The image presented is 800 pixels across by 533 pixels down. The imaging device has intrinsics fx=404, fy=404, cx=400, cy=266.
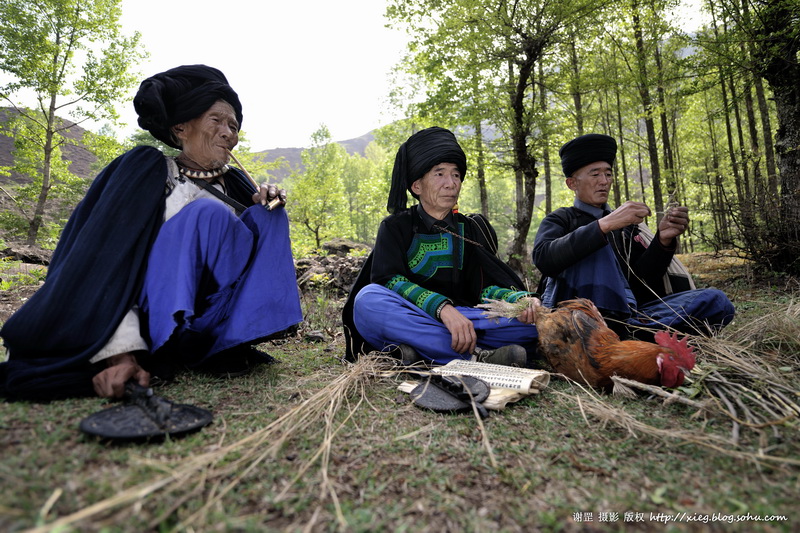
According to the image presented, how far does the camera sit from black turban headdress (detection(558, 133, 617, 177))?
9.68 feet

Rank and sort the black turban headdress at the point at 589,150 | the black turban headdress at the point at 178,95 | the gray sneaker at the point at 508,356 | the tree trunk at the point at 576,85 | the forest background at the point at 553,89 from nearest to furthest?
1. the black turban headdress at the point at 178,95
2. the gray sneaker at the point at 508,356
3. the black turban headdress at the point at 589,150
4. the forest background at the point at 553,89
5. the tree trunk at the point at 576,85

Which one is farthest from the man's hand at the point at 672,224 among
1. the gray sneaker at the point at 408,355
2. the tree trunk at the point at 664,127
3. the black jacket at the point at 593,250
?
the tree trunk at the point at 664,127

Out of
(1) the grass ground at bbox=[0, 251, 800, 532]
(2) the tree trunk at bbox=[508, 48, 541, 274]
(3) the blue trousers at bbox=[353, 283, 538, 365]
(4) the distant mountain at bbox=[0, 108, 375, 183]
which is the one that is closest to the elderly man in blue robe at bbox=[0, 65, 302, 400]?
(1) the grass ground at bbox=[0, 251, 800, 532]

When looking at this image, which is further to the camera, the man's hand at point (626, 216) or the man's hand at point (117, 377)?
the man's hand at point (626, 216)

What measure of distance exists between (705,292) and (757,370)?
98cm

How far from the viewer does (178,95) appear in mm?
2367

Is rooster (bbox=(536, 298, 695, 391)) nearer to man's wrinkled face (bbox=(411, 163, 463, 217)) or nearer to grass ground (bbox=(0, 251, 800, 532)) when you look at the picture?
grass ground (bbox=(0, 251, 800, 532))

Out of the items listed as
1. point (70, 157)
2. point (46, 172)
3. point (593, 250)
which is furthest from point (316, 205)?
point (70, 157)

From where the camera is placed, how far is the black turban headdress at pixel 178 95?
2240 mm

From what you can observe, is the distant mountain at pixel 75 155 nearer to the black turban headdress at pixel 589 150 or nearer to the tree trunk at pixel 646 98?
the tree trunk at pixel 646 98

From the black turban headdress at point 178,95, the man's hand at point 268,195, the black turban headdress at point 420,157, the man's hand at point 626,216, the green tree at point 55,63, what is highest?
the green tree at point 55,63

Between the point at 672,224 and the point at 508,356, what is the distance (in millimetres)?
1426

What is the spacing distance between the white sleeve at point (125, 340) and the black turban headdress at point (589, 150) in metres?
2.85

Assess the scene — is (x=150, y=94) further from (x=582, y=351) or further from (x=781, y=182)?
(x=781, y=182)
